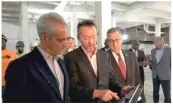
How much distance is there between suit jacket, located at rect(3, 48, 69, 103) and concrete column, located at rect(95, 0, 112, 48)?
103 inches

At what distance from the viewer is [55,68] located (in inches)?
41.3

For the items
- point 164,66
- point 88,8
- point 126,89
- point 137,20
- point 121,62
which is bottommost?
point 164,66

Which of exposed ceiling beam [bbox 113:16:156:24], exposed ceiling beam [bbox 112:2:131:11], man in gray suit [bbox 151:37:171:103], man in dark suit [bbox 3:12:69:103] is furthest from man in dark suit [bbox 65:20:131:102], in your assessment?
exposed ceiling beam [bbox 113:16:156:24]

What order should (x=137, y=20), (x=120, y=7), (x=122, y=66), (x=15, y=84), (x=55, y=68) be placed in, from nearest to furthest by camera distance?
(x=15, y=84)
(x=55, y=68)
(x=122, y=66)
(x=120, y=7)
(x=137, y=20)

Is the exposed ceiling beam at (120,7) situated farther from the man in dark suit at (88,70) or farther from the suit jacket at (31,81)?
the suit jacket at (31,81)

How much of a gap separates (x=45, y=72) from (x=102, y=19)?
9.02 ft

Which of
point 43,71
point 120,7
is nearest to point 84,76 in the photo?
point 43,71

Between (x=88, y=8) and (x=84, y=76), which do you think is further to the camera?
(x=88, y=8)

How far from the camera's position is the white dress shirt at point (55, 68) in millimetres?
1029

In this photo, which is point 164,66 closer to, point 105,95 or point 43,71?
point 105,95

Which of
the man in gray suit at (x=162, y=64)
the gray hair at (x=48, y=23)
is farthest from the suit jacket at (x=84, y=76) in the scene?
the man in gray suit at (x=162, y=64)

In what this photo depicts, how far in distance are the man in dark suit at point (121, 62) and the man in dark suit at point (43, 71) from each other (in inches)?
23.4

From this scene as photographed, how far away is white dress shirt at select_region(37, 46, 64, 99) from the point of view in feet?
3.38

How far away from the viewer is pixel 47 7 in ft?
21.5
